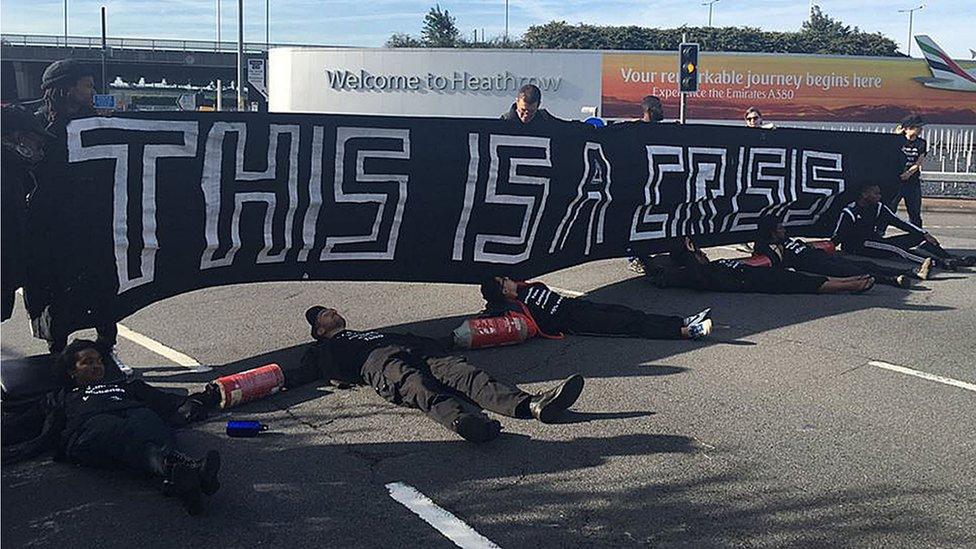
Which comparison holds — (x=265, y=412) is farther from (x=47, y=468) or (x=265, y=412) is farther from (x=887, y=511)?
(x=887, y=511)

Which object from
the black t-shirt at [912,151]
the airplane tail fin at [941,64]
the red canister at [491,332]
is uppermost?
the airplane tail fin at [941,64]

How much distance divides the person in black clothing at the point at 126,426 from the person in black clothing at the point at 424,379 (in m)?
0.97

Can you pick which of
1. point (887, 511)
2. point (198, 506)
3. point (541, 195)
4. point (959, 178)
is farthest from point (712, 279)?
point (959, 178)

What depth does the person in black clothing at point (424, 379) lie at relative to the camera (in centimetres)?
570

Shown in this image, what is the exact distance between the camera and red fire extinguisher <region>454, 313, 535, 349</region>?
751 centimetres

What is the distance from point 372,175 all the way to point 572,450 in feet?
11.2

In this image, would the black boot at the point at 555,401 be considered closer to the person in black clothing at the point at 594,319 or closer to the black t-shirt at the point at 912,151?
the person in black clothing at the point at 594,319

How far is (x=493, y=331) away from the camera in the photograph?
25.1ft

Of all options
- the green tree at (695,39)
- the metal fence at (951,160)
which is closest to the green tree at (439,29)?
the green tree at (695,39)

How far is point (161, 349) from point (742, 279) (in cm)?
538

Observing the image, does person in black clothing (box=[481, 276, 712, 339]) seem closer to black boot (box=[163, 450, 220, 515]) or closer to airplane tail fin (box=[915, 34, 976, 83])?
black boot (box=[163, 450, 220, 515])

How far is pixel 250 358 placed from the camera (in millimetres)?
7449

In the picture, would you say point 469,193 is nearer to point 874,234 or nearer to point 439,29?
point 874,234

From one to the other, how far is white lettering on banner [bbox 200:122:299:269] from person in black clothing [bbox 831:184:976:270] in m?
6.98
